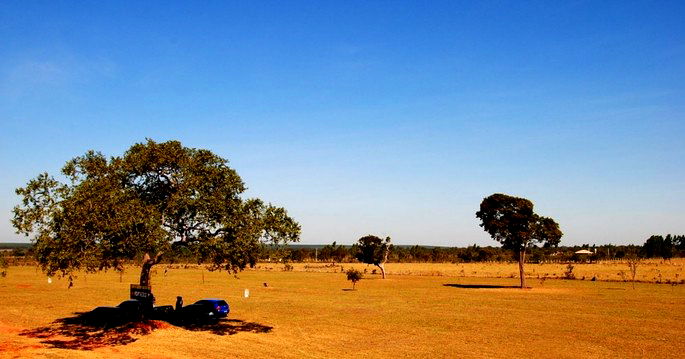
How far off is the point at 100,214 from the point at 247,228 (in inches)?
345

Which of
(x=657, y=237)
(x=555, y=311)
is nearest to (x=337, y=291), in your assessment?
(x=555, y=311)

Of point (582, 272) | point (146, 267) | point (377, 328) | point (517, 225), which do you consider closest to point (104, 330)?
point (146, 267)

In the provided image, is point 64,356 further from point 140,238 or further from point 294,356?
point 294,356

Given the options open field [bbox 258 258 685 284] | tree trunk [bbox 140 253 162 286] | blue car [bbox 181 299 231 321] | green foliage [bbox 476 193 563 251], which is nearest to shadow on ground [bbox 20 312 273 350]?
blue car [bbox 181 299 231 321]

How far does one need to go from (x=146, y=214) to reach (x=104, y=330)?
10.2 meters

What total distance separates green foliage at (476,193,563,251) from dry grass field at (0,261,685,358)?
10.8 metres

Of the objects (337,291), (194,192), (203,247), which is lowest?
(337,291)

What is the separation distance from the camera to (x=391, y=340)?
3259 cm

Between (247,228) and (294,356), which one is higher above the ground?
(247,228)

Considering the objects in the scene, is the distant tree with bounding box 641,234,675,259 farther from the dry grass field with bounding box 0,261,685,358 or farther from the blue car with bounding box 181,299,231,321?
the blue car with bounding box 181,299,231,321

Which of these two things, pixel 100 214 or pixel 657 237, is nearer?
pixel 100 214

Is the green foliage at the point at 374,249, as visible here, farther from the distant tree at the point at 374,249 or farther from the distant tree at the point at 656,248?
the distant tree at the point at 656,248

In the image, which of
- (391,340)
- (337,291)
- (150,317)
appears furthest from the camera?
(337,291)

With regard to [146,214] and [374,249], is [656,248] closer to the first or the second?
[374,249]
